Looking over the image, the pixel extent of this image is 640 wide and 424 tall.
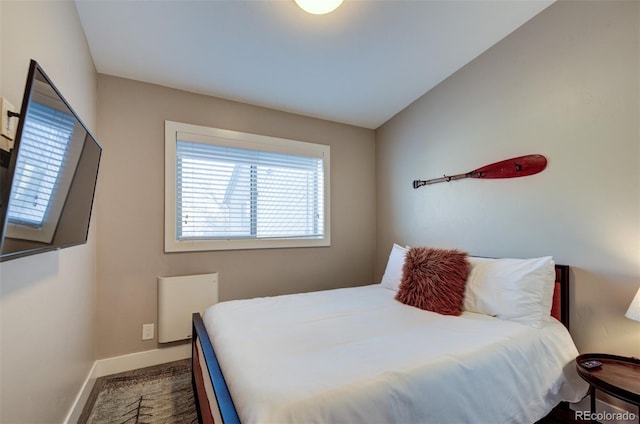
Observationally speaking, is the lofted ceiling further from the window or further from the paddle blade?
the paddle blade

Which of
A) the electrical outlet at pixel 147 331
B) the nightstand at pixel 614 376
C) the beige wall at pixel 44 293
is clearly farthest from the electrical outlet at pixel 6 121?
the nightstand at pixel 614 376

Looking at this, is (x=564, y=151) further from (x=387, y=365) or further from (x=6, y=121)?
(x=6, y=121)

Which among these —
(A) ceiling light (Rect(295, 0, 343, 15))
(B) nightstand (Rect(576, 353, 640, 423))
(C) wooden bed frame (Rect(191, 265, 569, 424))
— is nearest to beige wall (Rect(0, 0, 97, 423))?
(C) wooden bed frame (Rect(191, 265, 569, 424))

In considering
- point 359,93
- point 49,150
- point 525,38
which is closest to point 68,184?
point 49,150

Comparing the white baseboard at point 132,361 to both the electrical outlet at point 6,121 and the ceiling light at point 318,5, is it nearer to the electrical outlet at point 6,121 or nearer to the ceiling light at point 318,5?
the electrical outlet at point 6,121

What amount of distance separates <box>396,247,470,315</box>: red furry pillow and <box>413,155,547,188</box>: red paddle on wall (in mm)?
710

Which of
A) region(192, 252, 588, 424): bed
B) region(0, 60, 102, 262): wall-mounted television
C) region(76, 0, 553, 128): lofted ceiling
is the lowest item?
region(192, 252, 588, 424): bed

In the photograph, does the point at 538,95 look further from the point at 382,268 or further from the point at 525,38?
the point at 382,268

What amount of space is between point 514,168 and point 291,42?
191 centimetres

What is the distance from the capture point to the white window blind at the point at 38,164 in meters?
0.84

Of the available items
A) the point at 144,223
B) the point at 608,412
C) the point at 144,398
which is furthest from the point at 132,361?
the point at 608,412

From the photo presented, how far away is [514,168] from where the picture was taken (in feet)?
6.91

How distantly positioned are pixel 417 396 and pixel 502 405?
549 mm

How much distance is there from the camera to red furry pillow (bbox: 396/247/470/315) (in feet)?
6.42
